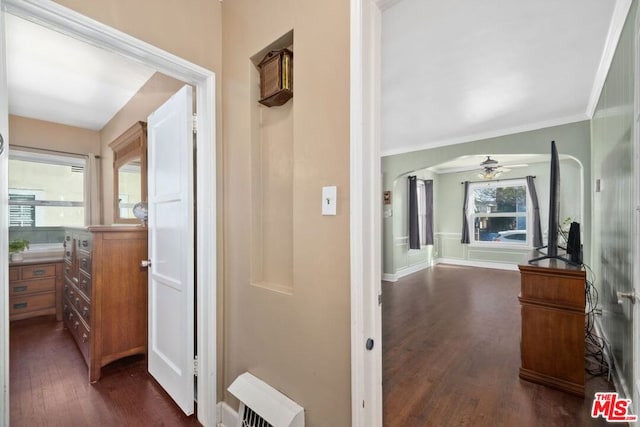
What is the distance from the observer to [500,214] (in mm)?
6668

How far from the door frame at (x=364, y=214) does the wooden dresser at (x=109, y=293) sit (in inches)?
82.7

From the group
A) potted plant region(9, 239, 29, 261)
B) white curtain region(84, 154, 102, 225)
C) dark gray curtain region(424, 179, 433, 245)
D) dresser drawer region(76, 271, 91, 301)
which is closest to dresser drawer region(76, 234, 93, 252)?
dresser drawer region(76, 271, 91, 301)

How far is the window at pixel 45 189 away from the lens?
3463mm

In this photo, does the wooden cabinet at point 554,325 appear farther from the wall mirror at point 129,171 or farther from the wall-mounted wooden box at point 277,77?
the wall mirror at point 129,171

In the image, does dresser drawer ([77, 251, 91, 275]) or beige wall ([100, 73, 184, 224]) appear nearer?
dresser drawer ([77, 251, 91, 275])

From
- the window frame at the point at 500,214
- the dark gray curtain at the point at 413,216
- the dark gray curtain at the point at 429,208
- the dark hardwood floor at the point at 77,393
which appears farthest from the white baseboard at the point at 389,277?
the dark hardwood floor at the point at 77,393

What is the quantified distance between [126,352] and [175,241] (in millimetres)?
1266

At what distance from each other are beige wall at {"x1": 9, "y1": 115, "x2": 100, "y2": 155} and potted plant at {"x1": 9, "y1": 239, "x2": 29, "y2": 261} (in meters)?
1.23

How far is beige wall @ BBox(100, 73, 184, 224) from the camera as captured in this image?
2.40m

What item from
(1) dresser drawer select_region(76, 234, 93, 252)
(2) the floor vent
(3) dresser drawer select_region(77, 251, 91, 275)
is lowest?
(2) the floor vent

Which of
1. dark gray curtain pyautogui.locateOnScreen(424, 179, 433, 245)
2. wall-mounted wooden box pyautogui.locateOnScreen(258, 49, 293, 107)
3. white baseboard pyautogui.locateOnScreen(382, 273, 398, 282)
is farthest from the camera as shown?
dark gray curtain pyautogui.locateOnScreen(424, 179, 433, 245)

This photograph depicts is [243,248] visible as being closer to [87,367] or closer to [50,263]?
[87,367]

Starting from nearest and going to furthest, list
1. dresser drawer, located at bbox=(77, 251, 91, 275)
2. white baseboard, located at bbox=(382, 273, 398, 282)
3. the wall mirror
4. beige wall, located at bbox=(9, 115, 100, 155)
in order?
dresser drawer, located at bbox=(77, 251, 91, 275), the wall mirror, beige wall, located at bbox=(9, 115, 100, 155), white baseboard, located at bbox=(382, 273, 398, 282)

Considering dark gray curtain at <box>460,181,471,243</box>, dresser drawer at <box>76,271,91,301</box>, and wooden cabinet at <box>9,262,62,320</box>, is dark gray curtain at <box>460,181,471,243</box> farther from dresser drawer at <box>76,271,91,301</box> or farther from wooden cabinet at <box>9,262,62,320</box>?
wooden cabinet at <box>9,262,62,320</box>
